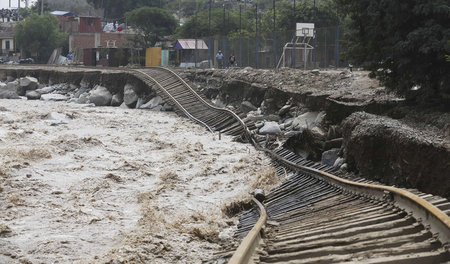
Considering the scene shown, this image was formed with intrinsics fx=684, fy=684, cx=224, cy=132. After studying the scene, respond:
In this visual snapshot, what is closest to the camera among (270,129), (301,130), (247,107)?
(301,130)

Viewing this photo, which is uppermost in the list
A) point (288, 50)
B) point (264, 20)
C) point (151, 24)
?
point (264, 20)

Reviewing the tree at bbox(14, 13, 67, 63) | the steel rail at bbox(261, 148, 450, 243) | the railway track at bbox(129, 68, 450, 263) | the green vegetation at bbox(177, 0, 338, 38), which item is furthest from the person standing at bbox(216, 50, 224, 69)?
the tree at bbox(14, 13, 67, 63)

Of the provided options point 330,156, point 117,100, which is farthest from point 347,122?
point 117,100

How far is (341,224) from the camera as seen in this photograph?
877 cm

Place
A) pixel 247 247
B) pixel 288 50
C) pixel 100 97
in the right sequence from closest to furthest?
pixel 247 247 < pixel 288 50 < pixel 100 97

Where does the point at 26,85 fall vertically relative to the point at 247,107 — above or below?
below

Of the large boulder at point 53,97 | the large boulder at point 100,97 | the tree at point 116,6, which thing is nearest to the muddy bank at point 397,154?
the large boulder at point 100,97

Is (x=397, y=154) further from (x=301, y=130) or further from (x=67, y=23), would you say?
(x=67, y=23)

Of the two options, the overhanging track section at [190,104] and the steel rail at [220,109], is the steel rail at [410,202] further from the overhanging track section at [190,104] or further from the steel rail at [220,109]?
the overhanging track section at [190,104]

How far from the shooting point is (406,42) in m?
15.7

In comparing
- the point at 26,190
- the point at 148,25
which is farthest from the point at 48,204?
the point at 148,25

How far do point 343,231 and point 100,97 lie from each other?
36.6m

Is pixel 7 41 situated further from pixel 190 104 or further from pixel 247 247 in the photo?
pixel 247 247

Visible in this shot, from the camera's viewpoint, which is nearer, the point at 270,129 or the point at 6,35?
the point at 270,129
